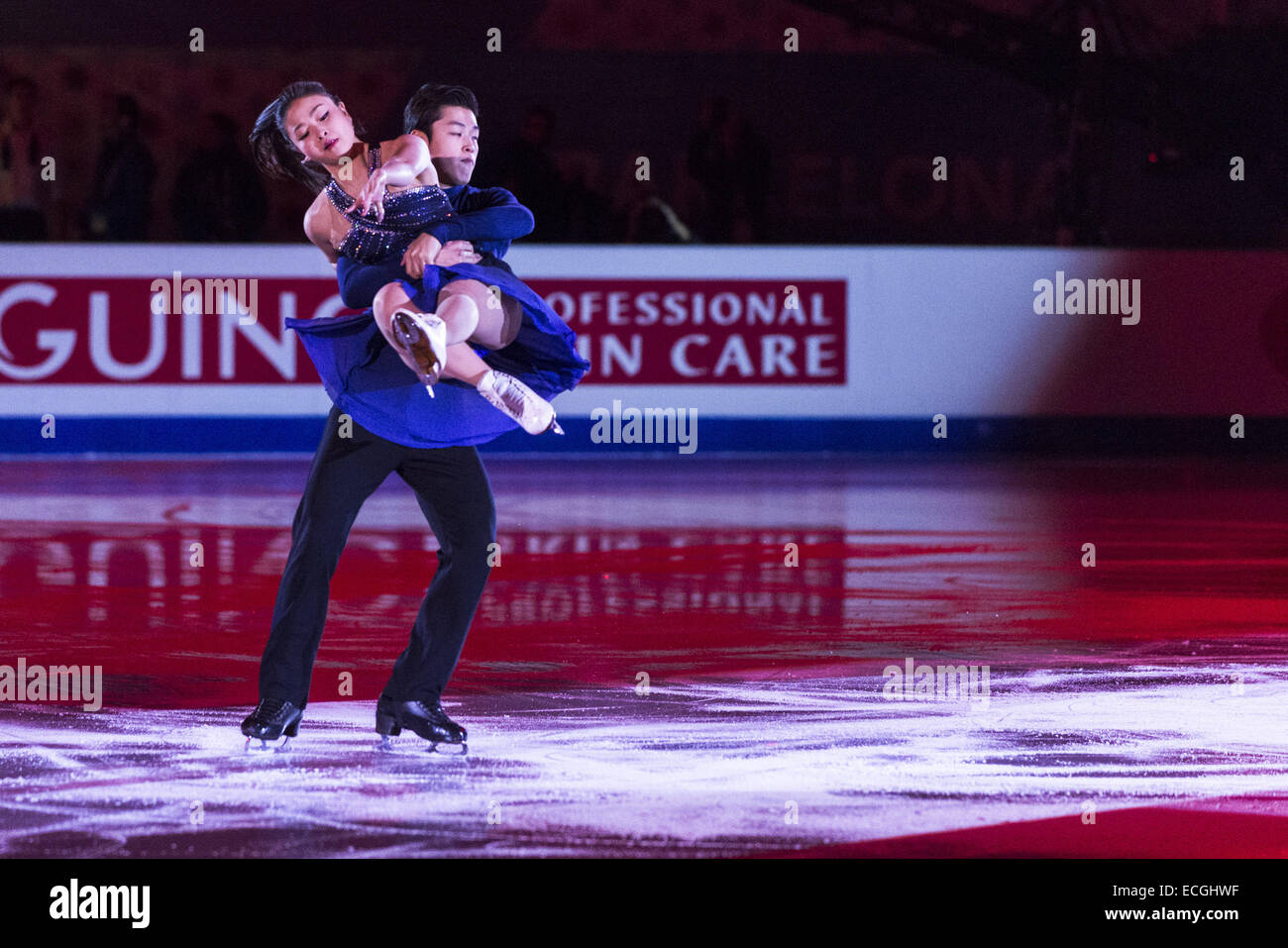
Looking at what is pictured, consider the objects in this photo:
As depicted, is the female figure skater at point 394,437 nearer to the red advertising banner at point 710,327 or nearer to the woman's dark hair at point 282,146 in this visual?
the woman's dark hair at point 282,146

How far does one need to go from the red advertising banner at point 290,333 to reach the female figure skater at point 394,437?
961 centimetres

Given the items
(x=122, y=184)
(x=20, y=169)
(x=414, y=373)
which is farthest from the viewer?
(x=122, y=184)

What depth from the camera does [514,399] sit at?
4.98 meters

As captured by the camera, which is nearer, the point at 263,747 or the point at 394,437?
the point at 394,437

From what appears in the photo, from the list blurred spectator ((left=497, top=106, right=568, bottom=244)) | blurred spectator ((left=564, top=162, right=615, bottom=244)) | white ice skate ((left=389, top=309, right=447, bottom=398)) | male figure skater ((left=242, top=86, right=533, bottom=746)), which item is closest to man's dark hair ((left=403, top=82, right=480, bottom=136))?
male figure skater ((left=242, top=86, right=533, bottom=746))

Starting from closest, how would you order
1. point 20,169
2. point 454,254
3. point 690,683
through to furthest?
point 454,254 → point 690,683 → point 20,169

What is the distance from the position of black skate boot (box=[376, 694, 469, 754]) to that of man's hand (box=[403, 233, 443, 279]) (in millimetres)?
1224

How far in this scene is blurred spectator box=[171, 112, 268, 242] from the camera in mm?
15141

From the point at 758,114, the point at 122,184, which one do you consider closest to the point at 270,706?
the point at 122,184

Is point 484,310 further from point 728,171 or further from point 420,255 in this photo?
point 728,171

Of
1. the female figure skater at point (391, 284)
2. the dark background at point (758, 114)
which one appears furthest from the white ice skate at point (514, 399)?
the dark background at point (758, 114)

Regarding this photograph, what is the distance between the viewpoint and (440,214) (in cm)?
491

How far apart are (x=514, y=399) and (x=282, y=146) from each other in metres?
0.93

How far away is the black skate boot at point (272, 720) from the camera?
200 inches
